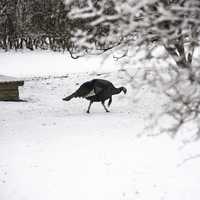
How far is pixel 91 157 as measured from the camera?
10.9 meters

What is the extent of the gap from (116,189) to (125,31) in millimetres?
4864

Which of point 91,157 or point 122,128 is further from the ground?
point 91,157

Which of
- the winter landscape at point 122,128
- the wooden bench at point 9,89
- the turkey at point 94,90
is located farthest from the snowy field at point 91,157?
the wooden bench at point 9,89

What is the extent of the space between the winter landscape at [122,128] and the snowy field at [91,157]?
2 cm

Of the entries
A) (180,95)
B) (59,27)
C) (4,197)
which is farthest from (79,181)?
(59,27)

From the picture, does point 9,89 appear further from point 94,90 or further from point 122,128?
point 122,128

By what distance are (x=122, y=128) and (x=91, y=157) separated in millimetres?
2872

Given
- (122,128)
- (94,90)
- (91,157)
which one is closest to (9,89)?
(94,90)

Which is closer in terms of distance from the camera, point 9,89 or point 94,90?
point 94,90

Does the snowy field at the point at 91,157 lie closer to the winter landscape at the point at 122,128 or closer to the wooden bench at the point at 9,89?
the winter landscape at the point at 122,128

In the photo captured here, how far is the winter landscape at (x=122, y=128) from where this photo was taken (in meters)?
5.12

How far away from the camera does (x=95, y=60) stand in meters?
33.9

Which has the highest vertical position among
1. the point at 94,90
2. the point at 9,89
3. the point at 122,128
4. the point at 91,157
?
the point at 91,157

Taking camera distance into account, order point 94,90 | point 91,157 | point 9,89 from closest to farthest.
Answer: point 91,157, point 94,90, point 9,89
